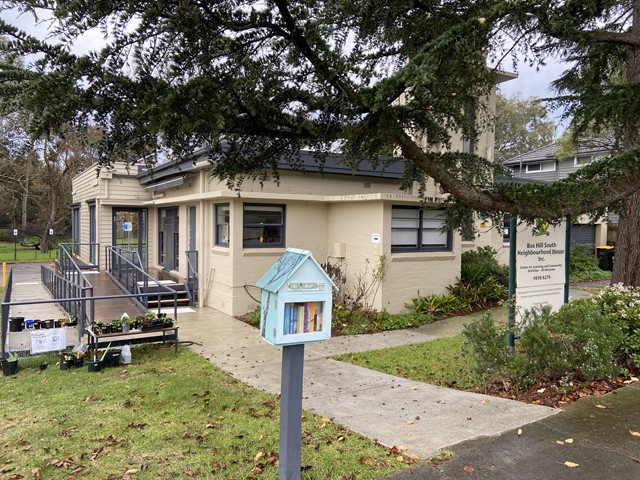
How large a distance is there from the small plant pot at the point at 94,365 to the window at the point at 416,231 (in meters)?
6.70

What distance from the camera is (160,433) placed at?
174 inches

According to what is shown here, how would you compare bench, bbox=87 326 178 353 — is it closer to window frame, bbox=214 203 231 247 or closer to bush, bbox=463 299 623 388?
window frame, bbox=214 203 231 247

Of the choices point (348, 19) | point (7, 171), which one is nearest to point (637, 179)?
point (348, 19)

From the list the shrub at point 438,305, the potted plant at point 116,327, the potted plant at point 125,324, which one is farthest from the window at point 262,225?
the potted plant at point 116,327

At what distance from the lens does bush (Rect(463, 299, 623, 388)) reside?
214 inches

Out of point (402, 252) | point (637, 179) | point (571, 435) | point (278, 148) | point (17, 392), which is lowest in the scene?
point (17, 392)

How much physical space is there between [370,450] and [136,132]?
336 centimetres

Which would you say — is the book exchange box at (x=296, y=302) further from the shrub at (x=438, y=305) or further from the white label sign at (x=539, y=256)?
the shrub at (x=438, y=305)

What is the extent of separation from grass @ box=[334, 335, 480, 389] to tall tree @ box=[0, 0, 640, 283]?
2.25 meters

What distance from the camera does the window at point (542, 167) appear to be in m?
30.4

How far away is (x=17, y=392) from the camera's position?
20.3ft

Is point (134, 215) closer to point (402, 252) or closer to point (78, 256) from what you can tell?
point (78, 256)

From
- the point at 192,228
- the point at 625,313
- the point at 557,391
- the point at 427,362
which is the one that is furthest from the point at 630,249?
the point at 192,228

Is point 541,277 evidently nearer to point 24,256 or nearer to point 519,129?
point 24,256
